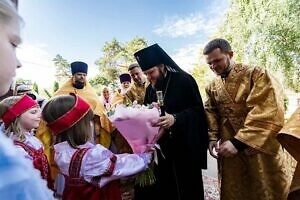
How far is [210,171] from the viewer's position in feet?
24.6

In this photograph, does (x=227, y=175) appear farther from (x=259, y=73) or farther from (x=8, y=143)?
(x=8, y=143)

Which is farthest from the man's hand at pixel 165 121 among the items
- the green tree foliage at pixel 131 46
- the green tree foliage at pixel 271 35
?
the green tree foliage at pixel 131 46

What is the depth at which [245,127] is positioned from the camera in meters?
2.90

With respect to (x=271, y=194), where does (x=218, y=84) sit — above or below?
above

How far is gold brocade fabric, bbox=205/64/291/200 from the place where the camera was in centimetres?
286

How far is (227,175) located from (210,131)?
0.50 meters

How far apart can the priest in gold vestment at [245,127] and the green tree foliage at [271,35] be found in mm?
11392

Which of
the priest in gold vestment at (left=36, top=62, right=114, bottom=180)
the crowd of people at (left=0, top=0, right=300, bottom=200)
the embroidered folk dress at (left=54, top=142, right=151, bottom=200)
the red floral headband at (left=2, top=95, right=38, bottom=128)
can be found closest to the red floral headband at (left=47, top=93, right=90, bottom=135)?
the crowd of people at (left=0, top=0, right=300, bottom=200)

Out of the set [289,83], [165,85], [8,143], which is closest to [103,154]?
[165,85]

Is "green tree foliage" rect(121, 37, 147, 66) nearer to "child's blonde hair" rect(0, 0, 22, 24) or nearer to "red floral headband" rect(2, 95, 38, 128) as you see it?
"red floral headband" rect(2, 95, 38, 128)

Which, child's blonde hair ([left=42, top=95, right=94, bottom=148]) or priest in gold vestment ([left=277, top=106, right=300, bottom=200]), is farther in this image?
child's blonde hair ([left=42, top=95, right=94, bottom=148])

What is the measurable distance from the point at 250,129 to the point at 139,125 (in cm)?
100

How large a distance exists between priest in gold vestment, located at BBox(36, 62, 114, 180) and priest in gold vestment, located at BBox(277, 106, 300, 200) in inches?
101

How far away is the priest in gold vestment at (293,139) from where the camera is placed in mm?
2035
